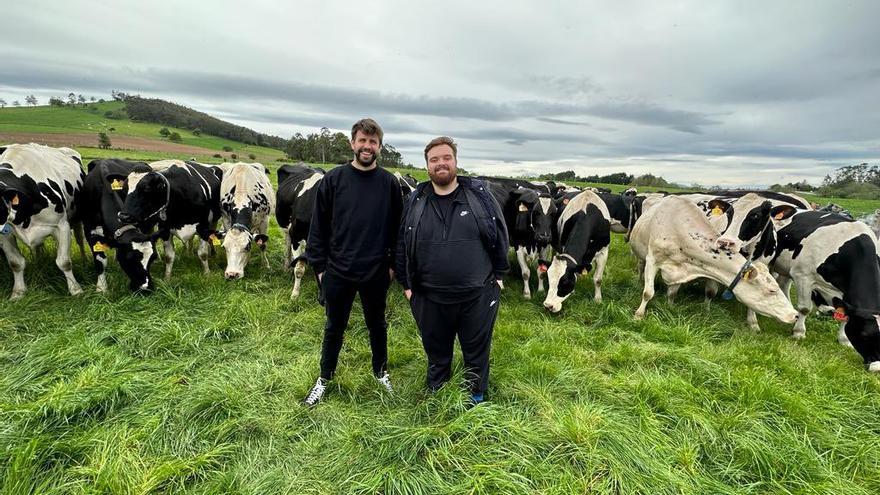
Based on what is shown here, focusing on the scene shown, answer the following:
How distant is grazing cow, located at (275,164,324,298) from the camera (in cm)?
664

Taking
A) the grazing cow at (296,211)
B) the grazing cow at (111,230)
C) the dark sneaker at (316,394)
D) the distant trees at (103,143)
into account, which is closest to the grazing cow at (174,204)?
the grazing cow at (111,230)

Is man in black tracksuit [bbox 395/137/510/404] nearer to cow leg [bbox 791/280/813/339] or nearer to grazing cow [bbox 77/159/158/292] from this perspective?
grazing cow [bbox 77/159/158/292]

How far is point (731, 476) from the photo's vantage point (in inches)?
115

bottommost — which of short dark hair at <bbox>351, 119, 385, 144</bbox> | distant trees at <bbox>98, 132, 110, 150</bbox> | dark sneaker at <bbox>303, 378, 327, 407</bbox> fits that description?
dark sneaker at <bbox>303, 378, 327, 407</bbox>

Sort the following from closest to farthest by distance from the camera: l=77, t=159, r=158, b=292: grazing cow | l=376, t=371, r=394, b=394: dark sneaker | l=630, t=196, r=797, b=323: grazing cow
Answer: l=376, t=371, r=394, b=394: dark sneaker
l=630, t=196, r=797, b=323: grazing cow
l=77, t=159, r=158, b=292: grazing cow

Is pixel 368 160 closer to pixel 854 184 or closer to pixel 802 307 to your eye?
pixel 802 307

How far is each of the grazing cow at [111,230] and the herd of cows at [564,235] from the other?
0.02 m

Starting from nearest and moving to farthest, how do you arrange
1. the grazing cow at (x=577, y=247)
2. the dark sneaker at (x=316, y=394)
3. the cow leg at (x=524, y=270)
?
the dark sneaker at (x=316, y=394) < the grazing cow at (x=577, y=247) < the cow leg at (x=524, y=270)

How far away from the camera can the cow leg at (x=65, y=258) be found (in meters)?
5.98

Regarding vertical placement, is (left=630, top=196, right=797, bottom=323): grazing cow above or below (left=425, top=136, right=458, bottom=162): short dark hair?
below

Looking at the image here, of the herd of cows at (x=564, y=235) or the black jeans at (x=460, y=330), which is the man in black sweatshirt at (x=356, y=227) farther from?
the herd of cows at (x=564, y=235)

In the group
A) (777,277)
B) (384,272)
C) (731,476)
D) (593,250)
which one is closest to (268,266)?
(384,272)

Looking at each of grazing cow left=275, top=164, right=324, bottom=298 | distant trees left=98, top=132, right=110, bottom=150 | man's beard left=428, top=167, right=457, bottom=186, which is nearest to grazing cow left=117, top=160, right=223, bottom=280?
grazing cow left=275, top=164, right=324, bottom=298

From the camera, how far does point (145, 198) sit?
640 cm
